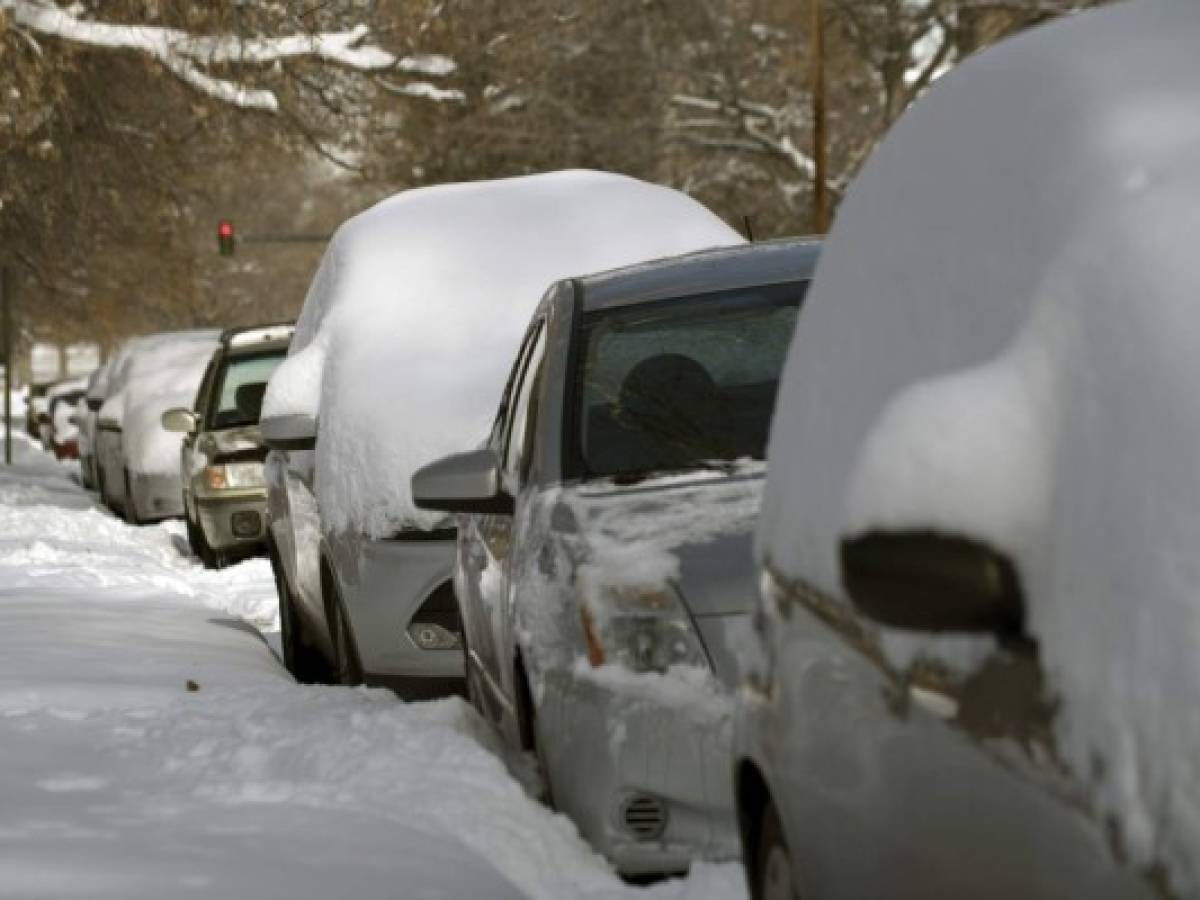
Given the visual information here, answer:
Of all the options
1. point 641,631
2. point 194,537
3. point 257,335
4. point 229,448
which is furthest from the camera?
point 257,335

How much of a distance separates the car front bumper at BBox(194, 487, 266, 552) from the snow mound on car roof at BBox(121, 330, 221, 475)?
213 inches

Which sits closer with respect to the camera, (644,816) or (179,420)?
(644,816)

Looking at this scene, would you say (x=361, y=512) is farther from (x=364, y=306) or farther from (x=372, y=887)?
(x=372, y=887)

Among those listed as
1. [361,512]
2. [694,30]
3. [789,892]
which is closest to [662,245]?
[361,512]

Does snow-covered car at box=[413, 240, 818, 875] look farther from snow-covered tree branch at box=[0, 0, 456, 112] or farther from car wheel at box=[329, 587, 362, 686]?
snow-covered tree branch at box=[0, 0, 456, 112]

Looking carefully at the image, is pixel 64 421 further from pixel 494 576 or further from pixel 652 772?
pixel 652 772

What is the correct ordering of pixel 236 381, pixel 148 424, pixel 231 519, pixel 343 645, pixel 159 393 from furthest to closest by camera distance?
pixel 159 393 < pixel 148 424 < pixel 236 381 < pixel 231 519 < pixel 343 645

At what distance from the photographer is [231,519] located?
19.4 meters

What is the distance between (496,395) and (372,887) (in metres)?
4.67

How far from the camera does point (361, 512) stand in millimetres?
10445

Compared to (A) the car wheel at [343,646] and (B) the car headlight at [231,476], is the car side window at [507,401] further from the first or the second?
(B) the car headlight at [231,476]

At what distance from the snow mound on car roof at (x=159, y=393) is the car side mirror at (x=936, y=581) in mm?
21594

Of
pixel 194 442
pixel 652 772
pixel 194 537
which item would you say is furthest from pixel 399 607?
pixel 194 537

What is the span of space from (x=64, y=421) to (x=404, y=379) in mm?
44793
